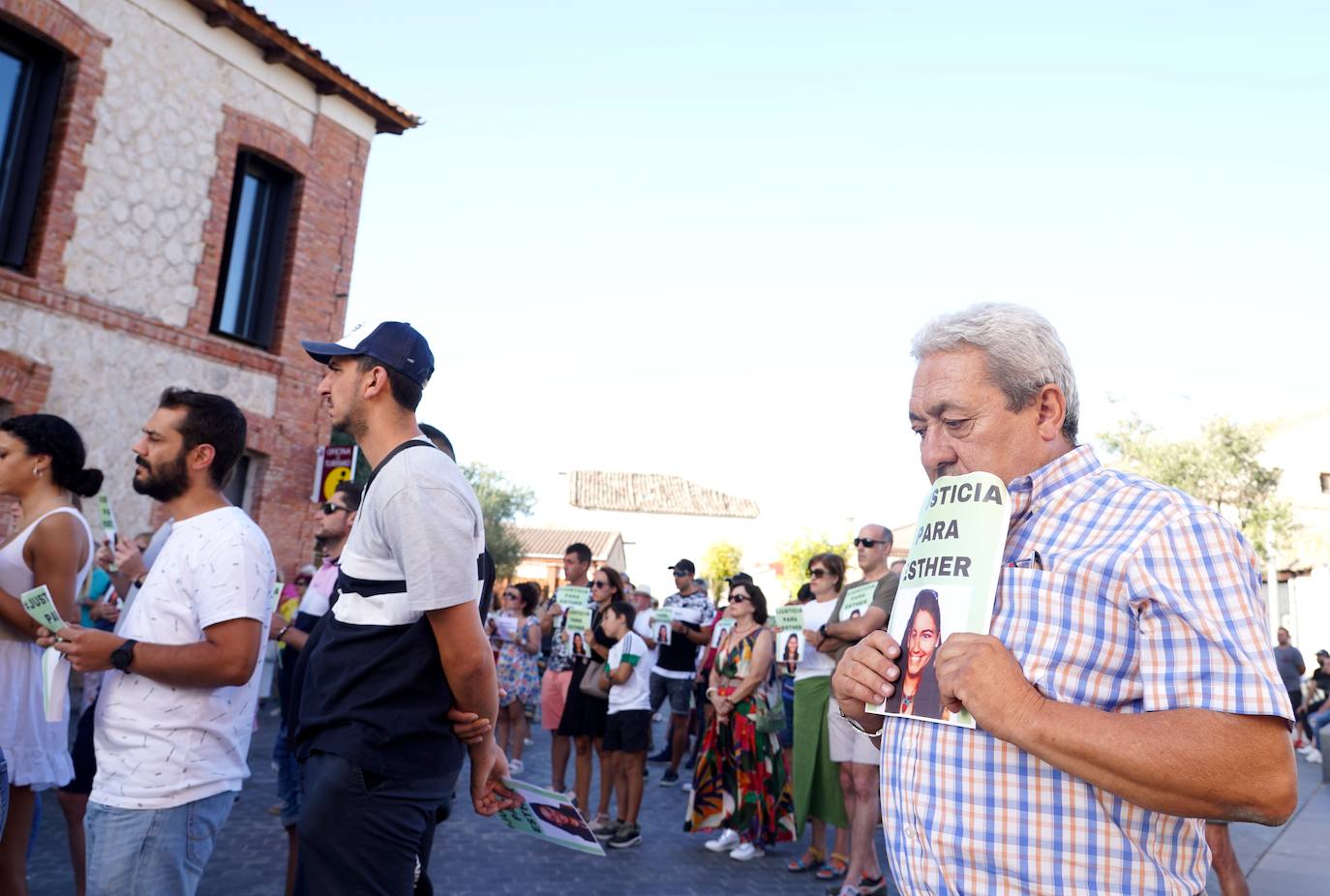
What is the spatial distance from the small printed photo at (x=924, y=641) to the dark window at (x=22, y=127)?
12410mm

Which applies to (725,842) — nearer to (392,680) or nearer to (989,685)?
(392,680)

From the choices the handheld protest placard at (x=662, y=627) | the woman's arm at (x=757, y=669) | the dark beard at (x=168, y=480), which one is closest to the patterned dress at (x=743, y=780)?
the woman's arm at (x=757, y=669)

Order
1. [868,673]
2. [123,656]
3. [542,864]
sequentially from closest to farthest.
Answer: [868,673] → [123,656] → [542,864]

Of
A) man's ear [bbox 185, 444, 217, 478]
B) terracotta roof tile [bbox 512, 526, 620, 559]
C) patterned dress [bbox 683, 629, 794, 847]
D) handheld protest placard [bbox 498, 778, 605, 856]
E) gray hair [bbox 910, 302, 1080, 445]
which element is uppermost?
terracotta roof tile [bbox 512, 526, 620, 559]

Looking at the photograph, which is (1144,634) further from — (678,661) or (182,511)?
(678,661)

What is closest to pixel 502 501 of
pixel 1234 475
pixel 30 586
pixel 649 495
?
pixel 649 495

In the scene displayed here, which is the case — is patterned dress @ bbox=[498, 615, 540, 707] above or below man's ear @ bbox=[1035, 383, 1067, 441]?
below

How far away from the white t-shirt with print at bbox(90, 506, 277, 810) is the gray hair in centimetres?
233

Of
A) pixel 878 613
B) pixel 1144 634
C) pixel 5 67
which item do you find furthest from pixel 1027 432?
pixel 5 67

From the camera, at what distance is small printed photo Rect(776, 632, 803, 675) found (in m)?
7.84

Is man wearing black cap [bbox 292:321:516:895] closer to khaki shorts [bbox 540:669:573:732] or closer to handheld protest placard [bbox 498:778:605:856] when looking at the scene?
handheld protest placard [bbox 498:778:605:856]

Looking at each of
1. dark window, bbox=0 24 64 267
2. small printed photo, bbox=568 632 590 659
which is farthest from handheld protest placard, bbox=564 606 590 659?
dark window, bbox=0 24 64 267

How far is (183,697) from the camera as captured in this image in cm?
304

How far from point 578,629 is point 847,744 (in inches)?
113
